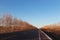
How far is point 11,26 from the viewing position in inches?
1795

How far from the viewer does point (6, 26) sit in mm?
44531

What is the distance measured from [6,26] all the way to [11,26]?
4.82 feet
